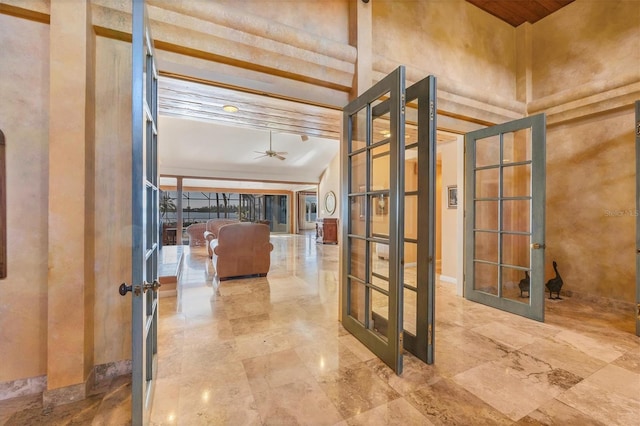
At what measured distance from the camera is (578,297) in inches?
140

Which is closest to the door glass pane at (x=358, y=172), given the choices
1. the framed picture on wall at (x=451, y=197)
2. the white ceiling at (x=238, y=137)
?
the white ceiling at (x=238, y=137)

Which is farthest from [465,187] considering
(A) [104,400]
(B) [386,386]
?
(A) [104,400]

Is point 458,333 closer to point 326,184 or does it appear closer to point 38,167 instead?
point 38,167

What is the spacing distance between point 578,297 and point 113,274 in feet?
17.0

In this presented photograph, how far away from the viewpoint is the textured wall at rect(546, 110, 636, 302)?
A: 314 cm

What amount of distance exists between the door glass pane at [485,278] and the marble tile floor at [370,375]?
0.40 meters

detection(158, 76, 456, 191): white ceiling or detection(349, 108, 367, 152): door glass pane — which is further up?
detection(158, 76, 456, 191): white ceiling

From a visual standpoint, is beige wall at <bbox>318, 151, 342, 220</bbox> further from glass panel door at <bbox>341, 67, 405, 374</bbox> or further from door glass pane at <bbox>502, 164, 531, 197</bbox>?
glass panel door at <bbox>341, 67, 405, 374</bbox>

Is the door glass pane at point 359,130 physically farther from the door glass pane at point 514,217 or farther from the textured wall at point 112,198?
the door glass pane at point 514,217

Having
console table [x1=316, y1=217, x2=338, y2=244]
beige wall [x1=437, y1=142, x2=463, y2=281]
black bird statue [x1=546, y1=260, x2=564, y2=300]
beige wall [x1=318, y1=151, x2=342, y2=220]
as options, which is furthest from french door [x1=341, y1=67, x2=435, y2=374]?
beige wall [x1=318, y1=151, x2=342, y2=220]

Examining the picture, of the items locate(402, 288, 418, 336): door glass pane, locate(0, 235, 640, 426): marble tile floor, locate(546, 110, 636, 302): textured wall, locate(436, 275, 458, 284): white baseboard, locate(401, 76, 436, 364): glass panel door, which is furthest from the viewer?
locate(436, 275, 458, 284): white baseboard

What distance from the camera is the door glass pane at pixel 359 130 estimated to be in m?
2.42

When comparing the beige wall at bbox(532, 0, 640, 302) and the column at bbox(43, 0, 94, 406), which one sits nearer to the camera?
the column at bbox(43, 0, 94, 406)

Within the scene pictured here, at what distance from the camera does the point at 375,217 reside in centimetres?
225
